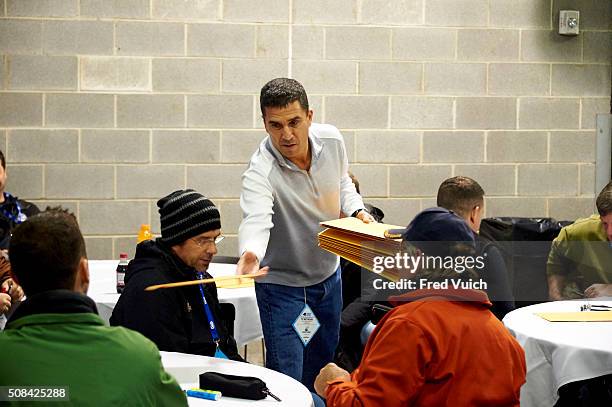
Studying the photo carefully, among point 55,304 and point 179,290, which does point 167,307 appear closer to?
point 179,290

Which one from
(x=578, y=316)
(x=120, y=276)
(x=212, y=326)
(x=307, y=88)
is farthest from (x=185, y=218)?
(x=307, y=88)

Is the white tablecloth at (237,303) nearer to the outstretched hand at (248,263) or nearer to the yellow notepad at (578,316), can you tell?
the outstretched hand at (248,263)

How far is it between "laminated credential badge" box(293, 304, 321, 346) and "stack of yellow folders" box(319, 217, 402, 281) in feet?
1.30

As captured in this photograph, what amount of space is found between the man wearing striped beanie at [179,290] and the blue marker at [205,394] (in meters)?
0.38

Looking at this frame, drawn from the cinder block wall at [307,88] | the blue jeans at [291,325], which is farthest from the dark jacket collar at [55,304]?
the cinder block wall at [307,88]

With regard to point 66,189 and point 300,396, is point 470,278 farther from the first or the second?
point 66,189

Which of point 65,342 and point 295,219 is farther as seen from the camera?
point 295,219

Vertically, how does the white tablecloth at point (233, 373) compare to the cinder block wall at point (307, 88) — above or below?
below

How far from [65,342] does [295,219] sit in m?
1.77

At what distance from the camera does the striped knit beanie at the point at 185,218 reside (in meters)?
2.77

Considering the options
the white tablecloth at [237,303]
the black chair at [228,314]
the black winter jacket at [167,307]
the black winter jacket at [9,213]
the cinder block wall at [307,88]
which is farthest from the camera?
the cinder block wall at [307,88]

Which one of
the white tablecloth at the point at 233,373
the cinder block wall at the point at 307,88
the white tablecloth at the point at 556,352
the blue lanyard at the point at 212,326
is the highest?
the cinder block wall at the point at 307,88

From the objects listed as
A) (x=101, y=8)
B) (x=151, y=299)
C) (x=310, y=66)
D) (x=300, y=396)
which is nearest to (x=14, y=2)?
(x=101, y=8)

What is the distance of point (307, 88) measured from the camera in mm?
5578
